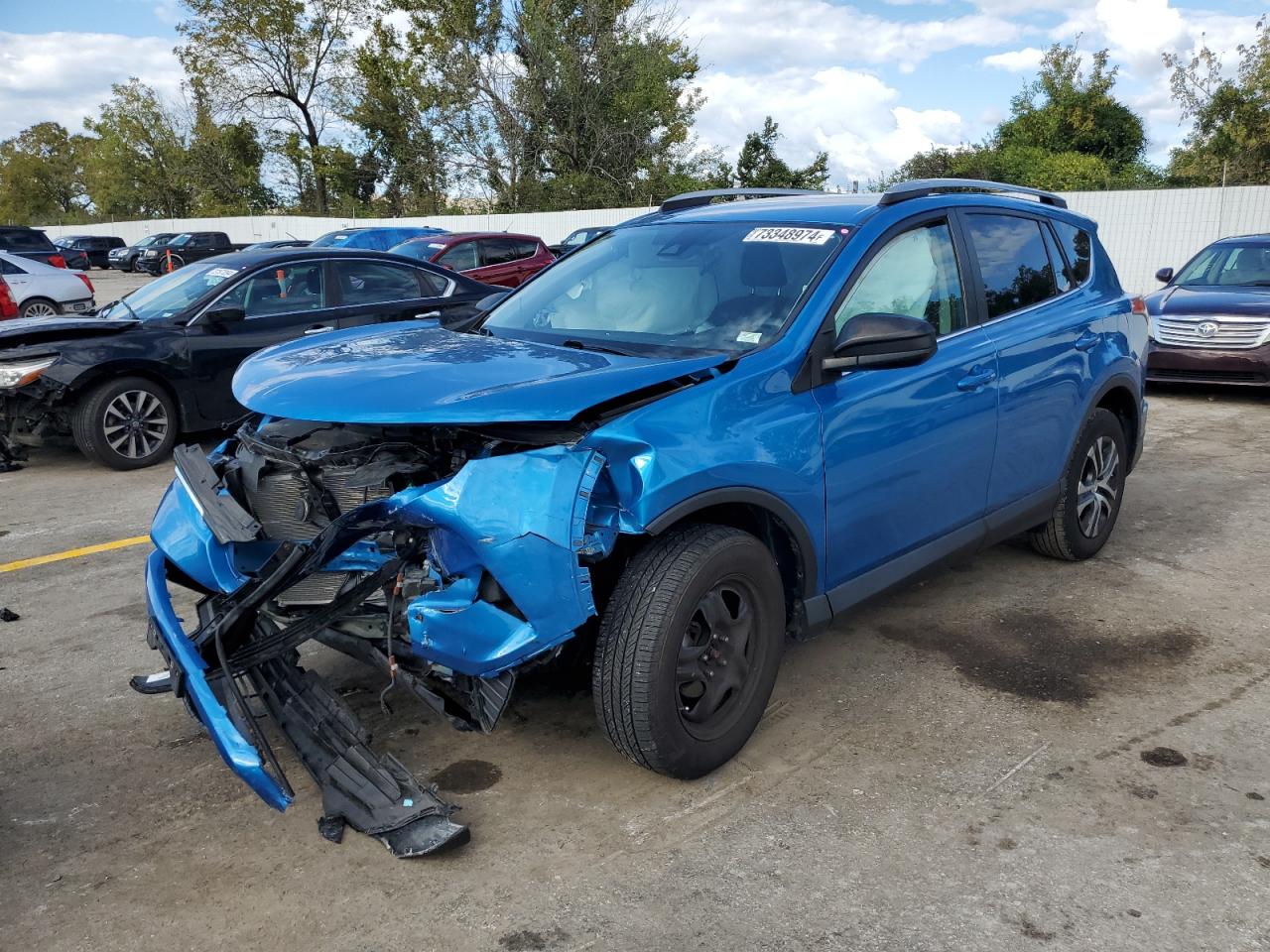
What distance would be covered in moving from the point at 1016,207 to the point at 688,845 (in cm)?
331

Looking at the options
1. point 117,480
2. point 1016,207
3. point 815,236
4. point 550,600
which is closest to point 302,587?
point 550,600

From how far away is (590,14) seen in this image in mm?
37594

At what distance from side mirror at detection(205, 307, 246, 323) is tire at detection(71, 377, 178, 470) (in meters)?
0.72

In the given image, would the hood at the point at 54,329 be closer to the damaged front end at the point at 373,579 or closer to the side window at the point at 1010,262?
the damaged front end at the point at 373,579

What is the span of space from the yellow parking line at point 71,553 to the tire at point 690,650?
3920 millimetres

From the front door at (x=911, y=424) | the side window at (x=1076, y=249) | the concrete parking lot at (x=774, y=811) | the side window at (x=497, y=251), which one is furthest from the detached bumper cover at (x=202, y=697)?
the side window at (x=497, y=251)

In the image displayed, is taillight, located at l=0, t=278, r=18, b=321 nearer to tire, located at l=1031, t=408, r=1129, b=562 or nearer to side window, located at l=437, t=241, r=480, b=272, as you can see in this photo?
side window, located at l=437, t=241, r=480, b=272

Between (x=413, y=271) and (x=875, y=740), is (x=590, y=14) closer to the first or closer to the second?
(x=413, y=271)

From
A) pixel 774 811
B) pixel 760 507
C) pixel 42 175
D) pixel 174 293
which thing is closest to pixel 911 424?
pixel 760 507

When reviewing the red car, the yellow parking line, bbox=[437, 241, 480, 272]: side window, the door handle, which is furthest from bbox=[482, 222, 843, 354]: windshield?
bbox=[437, 241, 480, 272]: side window

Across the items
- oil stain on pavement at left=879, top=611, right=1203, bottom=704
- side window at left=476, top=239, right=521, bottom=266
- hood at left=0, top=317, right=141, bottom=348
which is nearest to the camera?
oil stain on pavement at left=879, top=611, right=1203, bottom=704

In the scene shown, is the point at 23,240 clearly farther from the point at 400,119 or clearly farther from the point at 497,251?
the point at 400,119

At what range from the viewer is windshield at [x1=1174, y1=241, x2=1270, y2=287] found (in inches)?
411

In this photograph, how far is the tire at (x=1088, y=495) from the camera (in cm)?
491
